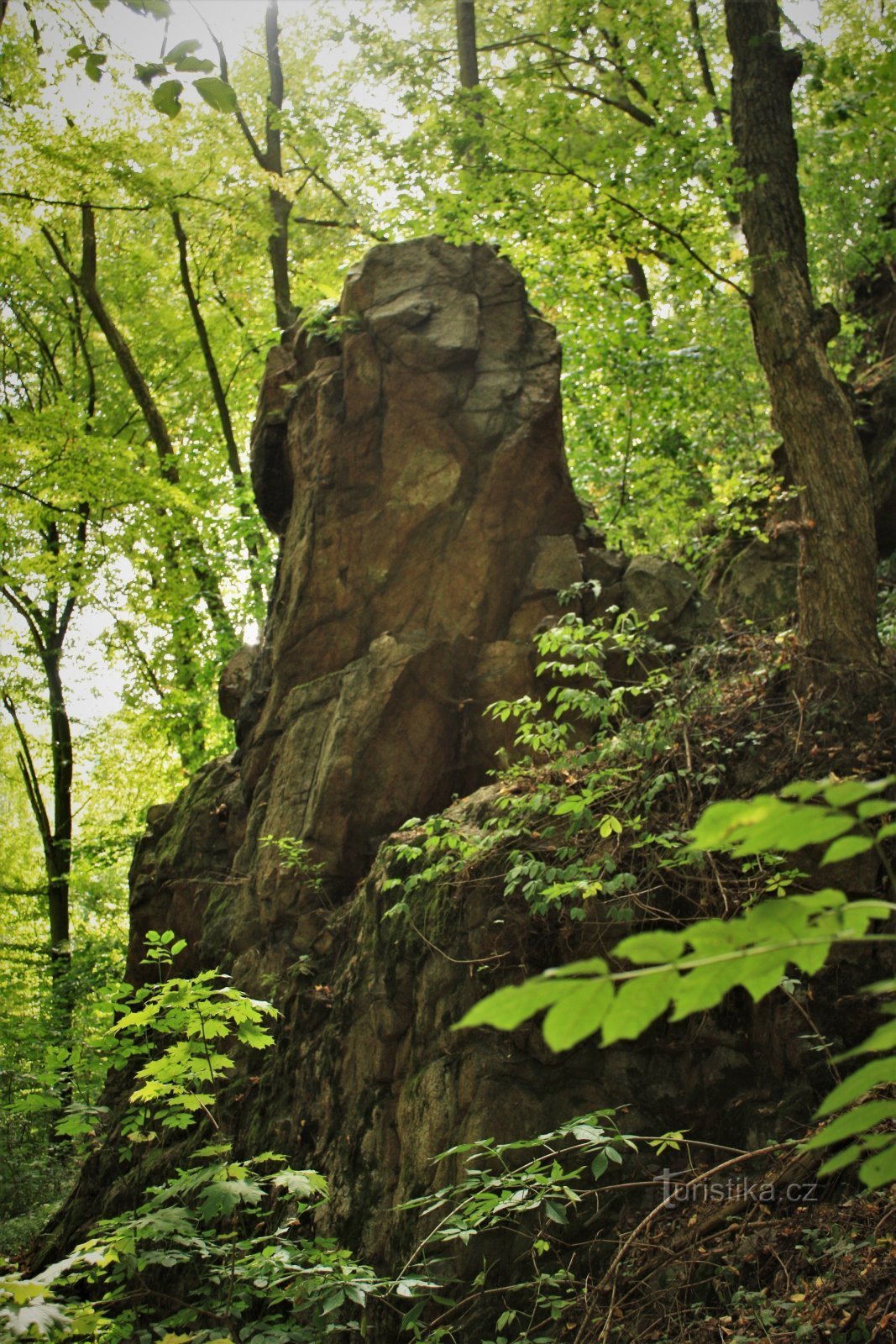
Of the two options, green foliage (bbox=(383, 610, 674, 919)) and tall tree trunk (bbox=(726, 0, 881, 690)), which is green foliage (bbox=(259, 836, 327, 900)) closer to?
green foliage (bbox=(383, 610, 674, 919))

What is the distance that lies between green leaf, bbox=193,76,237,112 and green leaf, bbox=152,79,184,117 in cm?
13

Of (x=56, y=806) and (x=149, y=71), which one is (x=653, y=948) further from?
(x=56, y=806)

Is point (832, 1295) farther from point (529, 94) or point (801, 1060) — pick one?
point (529, 94)

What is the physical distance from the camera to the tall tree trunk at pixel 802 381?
678 centimetres

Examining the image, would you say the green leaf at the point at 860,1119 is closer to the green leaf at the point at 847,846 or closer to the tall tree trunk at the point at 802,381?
the green leaf at the point at 847,846

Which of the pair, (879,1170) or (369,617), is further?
(369,617)

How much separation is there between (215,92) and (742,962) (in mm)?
2666

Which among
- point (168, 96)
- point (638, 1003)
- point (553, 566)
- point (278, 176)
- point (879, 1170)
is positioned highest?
point (278, 176)

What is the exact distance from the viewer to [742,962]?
3.57 feet

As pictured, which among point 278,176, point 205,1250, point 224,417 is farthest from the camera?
point 224,417

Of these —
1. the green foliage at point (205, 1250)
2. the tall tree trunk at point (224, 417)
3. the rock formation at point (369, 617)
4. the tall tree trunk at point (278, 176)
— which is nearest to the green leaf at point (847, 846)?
the green foliage at point (205, 1250)

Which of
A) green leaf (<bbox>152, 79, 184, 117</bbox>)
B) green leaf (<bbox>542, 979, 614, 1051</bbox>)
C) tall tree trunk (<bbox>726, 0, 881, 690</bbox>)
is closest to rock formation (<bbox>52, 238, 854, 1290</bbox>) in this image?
tall tree trunk (<bbox>726, 0, 881, 690</bbox>)

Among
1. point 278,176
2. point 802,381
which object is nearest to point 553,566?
point 802,381

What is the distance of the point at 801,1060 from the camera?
16.3ft
